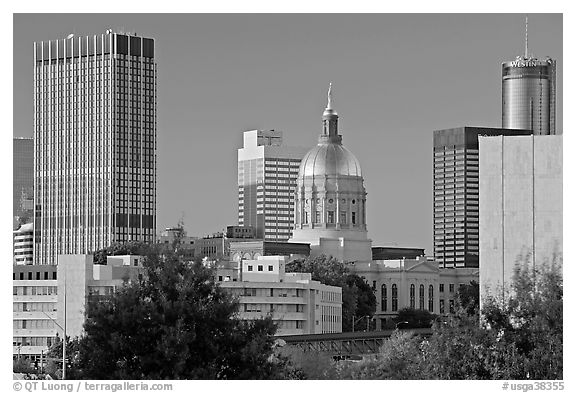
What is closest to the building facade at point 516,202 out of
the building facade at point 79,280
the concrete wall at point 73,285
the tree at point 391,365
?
the tree at point 391,365

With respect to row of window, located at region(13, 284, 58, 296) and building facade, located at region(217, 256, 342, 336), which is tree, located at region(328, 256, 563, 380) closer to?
building facade, located at region(217, 256, 342, 336)

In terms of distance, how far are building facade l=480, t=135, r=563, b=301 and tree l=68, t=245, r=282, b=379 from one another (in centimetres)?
2779

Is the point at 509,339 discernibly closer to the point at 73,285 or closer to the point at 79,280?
the point at 79,280

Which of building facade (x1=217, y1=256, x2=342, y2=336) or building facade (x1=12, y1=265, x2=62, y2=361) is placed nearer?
building facade (x1=12, y1=265, x2=62, y2=361)

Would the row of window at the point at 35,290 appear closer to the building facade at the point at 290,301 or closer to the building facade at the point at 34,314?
the building facade at the point at 34,314

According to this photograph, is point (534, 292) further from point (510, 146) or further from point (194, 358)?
point (510, 146)

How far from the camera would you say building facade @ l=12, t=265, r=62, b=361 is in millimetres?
170375

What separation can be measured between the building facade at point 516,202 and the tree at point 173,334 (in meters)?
27.8

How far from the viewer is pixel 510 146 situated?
84812 mm

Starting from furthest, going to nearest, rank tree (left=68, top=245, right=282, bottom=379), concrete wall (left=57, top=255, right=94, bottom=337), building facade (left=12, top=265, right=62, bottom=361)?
building facade (left=12, top=265, right=62, bottom=361) → concrete wall (left=57, top=255, right=94, bottom=337) → tree (left=68, top=245, right=282, bottom=379)

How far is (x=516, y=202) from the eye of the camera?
84.2 m

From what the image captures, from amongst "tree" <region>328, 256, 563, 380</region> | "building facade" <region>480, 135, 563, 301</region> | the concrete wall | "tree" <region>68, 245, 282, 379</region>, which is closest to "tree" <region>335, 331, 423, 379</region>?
"building facade" <region>480, 135, 563, 301</region>
